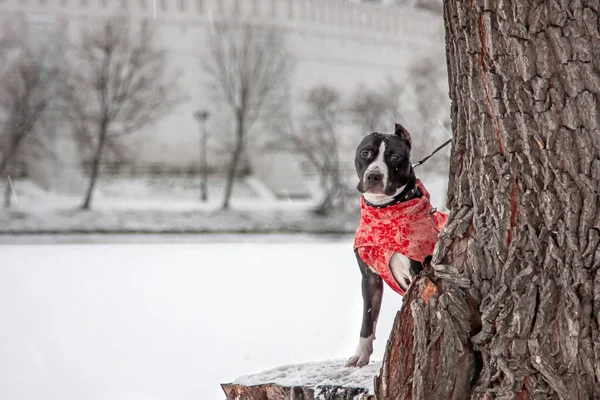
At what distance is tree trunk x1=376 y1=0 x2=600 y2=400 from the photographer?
5.59ft

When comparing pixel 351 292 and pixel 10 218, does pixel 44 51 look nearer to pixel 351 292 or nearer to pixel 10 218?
pixel 10 218

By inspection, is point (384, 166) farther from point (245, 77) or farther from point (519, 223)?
point (245, 77)

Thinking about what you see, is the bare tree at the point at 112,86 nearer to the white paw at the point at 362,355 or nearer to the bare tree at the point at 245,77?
the bare tree at the point at 245,77

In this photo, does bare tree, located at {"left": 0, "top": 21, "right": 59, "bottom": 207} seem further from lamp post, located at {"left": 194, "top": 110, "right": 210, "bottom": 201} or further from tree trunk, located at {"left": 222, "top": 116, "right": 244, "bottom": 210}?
tree trunk, located at {"left": 222, "top": 116, "right": 244, "bottom": 210}

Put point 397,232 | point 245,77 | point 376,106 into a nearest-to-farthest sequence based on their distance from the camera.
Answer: point 397,232 → point 245,77 → point 376,106

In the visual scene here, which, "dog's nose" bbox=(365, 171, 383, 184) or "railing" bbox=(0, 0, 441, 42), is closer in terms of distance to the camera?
"dog's nose" bbox=(365, 171, 383, 184)

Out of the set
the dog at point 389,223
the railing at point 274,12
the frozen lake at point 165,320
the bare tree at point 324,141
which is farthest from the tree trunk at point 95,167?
the dog at point 389,223

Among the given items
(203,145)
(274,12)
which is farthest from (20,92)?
(274,12)

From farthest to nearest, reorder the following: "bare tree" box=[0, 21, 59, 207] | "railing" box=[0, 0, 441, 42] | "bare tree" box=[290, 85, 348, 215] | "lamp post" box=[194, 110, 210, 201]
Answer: "railing" box=[0, 0, 441, 42]
"lamp post" box=[194, 110, 210, 201]
"bare tree" box=[290, 85, 348, 215]
"bare tree" box=[0, 21, 59, 207]

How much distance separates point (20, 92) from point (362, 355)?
1428 cm

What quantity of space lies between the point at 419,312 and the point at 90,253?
29.9 feet

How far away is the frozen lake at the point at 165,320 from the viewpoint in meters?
4.27

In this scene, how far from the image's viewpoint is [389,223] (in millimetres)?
2451

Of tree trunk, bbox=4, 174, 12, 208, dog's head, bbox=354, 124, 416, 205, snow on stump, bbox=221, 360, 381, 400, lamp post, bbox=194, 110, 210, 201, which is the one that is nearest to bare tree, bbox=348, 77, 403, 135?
lamp post, bbox=194, 110, 210, 201
